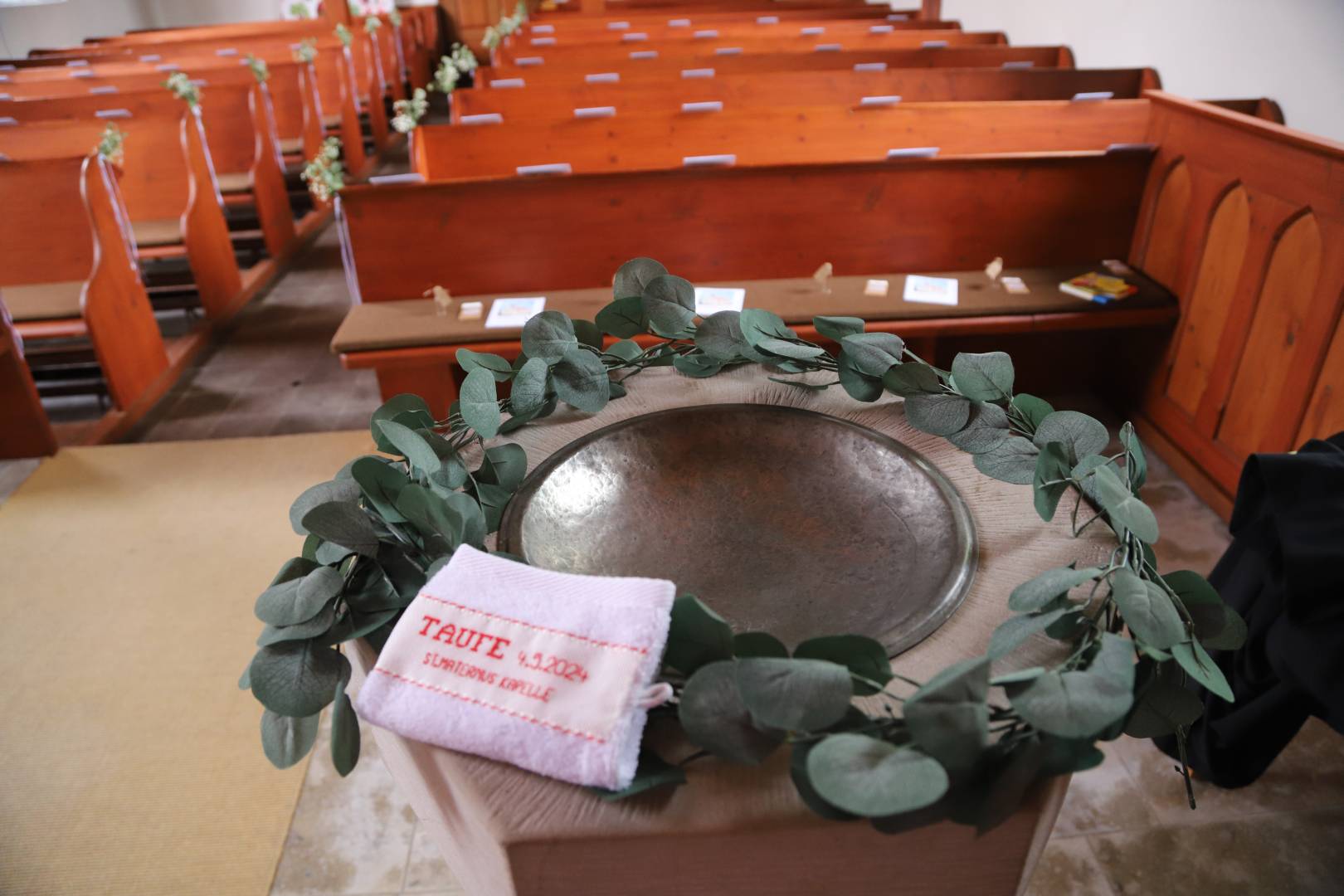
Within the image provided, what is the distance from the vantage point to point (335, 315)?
171 inches

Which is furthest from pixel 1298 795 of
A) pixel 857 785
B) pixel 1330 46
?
pixel 1330 46

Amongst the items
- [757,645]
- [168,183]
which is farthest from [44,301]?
[757,645]

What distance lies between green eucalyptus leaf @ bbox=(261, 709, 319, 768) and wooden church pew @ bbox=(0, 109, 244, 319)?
3.68 metres

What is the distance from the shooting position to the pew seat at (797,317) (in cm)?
261

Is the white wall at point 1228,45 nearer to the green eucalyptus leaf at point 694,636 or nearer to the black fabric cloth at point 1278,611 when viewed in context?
the black fabric cloth at point 1278,611

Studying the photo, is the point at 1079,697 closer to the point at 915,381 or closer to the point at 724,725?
the point at 724,725

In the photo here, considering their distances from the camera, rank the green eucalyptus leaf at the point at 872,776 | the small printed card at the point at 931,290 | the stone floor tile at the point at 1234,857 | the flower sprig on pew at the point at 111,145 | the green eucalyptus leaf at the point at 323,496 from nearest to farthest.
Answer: the green eucalyptus leaf at the point at 872,776
the green eucalyptus leaf at the point at 323,496
the stone floor tile at the point at 1234,857
the small printed card at the point at 931,290
the flower sprig on pew at the point at 111,145

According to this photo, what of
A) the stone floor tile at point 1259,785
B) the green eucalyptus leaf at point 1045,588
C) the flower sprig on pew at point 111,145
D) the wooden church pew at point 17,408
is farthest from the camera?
the flower sprig on pew at point 111,145

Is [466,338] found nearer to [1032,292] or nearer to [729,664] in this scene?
[1032,292]

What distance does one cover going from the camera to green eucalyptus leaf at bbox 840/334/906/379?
136 centimetres

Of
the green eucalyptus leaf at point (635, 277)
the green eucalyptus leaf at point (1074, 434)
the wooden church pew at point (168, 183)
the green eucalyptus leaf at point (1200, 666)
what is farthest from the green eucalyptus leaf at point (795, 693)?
the wooden church pew at point (168, 183)

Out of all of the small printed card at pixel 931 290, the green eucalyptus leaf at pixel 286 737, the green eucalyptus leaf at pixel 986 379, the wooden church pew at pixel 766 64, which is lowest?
the small printed card at pixel 931 290

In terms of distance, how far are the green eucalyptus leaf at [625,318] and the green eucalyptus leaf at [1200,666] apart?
85 cm

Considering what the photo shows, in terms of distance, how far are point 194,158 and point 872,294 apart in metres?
3.23
